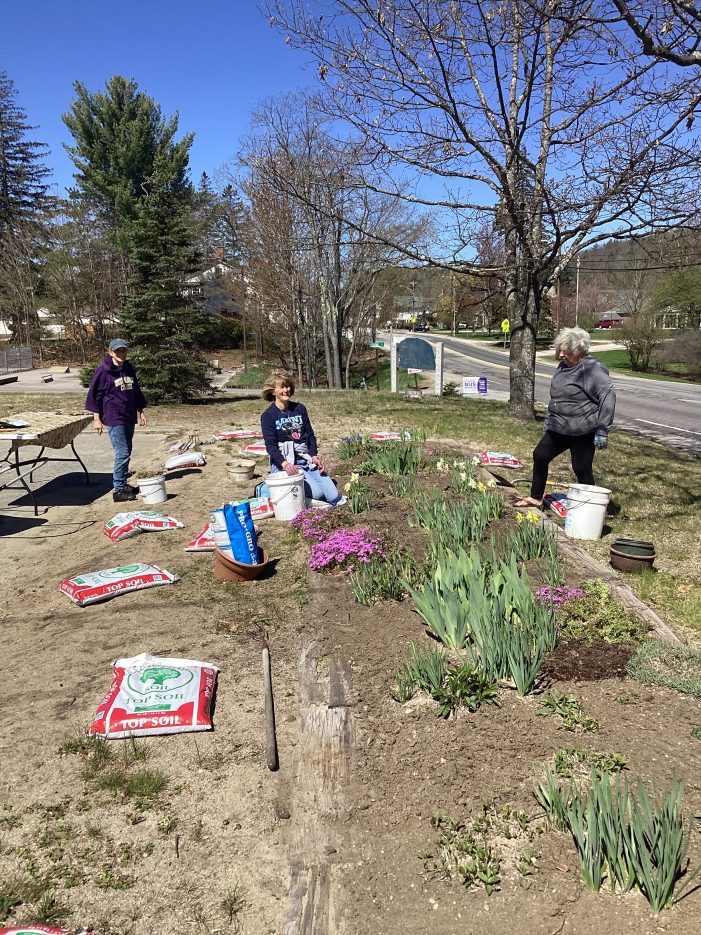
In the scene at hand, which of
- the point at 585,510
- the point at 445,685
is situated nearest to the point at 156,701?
the point at 445,685

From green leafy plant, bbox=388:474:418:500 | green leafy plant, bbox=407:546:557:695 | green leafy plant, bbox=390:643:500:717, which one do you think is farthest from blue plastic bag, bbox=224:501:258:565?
green leafy plant, bbox=390:643:500:717

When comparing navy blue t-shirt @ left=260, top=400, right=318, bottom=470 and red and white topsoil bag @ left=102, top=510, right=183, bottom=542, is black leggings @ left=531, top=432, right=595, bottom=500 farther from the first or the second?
red and white topsoil bag @ left=102, top=510, right=183, bottom=542

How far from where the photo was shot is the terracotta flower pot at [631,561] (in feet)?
15.2

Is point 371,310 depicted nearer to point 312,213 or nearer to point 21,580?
point 312,213

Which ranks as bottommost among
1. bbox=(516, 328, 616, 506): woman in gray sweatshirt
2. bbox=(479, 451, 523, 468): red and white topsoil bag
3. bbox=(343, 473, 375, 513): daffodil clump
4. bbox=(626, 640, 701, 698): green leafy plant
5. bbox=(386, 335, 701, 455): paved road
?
bbox=(386, 335, 701, 455): paved road

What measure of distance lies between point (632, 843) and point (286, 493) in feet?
14.2

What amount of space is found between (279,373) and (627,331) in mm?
32541

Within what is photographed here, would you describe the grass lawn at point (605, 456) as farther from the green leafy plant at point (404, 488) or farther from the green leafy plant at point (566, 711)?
the green leafy plant at point (404, 488)

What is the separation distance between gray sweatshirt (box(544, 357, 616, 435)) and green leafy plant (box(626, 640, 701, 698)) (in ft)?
7.76

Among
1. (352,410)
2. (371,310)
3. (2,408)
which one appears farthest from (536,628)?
(371,310)

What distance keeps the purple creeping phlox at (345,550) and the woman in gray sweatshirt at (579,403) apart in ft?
6.39

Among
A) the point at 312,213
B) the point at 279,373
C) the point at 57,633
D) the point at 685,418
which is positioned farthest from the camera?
the point at 312,213

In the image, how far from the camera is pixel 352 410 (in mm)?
12984

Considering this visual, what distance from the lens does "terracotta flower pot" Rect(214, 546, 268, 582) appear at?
4641mm
